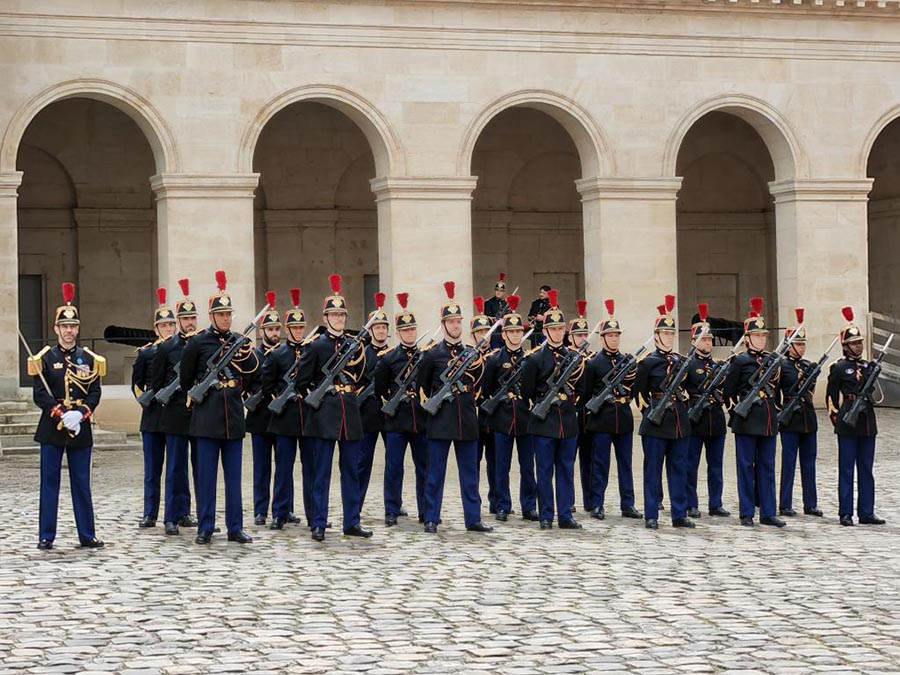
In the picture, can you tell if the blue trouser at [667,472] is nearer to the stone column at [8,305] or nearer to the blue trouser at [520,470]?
the blue trouser at [520,470]

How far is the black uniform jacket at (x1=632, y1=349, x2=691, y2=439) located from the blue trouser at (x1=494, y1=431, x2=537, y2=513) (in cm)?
96

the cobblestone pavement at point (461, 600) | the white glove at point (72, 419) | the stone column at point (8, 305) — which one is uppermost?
the stone column at point (8, 305)

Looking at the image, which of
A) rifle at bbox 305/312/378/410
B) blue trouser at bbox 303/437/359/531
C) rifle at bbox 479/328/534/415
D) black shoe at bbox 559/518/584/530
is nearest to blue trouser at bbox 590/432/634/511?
black shoe at bbox 559/518/584/530

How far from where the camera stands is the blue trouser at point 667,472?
503 inches

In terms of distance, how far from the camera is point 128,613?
9086 mm

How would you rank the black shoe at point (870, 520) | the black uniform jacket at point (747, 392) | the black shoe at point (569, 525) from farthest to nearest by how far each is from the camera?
1. the black uniform jacket at point (747, 392)
2. the black shoe at point (870, 520)
3. the black shoe at point (569, 525)

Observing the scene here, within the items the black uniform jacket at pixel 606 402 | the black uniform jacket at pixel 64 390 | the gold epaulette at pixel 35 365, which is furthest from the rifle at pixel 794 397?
the gold epaulette at pixel 35 365

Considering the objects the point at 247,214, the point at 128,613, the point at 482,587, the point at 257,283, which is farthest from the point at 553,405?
the point at 257,283

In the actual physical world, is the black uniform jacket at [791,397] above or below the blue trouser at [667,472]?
above

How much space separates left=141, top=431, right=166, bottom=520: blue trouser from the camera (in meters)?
12.9

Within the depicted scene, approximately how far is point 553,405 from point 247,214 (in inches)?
412

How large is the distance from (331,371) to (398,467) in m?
1.15

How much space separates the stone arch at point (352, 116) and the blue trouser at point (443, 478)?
10.6 m

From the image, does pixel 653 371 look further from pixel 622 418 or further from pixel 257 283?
pixel 257 283
